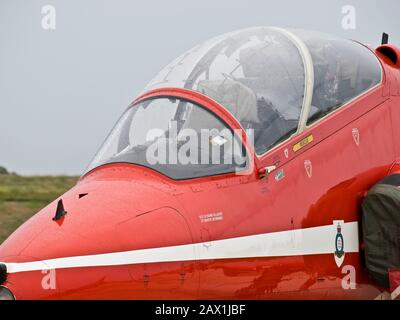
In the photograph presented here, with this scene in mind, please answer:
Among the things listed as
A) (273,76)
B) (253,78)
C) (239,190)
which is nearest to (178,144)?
(239,190)

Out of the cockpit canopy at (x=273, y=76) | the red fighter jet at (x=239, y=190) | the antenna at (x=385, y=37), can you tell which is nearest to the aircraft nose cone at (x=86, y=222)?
the red fighter jet at (x=239, y=190)

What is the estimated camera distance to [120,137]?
809cm

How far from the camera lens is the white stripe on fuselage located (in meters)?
6.30

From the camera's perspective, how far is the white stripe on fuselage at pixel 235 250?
248 inches

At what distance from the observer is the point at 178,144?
24.7ft

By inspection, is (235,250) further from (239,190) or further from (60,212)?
(60,212)

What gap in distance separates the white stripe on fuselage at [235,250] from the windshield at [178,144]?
2.07 ft

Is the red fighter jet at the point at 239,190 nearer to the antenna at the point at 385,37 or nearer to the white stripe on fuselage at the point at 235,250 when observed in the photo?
the white stripe on fuselage at the point at 235,250

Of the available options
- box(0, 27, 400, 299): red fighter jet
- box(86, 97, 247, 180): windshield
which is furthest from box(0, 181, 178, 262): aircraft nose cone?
box(86, 97, 247, 180): windshield

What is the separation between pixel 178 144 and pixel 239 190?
0.68 metres

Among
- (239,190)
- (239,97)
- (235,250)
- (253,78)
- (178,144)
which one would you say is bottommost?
(235,250)
